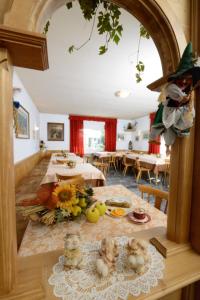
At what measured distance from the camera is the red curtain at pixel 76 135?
6207 millimetres

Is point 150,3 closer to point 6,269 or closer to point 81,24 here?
point 6,269

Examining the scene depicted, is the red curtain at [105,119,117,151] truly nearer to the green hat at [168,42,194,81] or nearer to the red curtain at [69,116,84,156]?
the red curtain at [69,116,84,156]

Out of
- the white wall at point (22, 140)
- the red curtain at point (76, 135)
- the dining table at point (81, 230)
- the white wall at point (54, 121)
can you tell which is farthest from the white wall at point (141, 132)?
the dining table at point (81, 230)

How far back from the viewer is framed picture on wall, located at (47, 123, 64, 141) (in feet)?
20.0

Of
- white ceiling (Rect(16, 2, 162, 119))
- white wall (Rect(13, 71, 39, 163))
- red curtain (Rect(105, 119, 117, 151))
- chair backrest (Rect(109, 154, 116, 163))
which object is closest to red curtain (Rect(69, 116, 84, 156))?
red curtain (Rect(105, 119, 117, 151))

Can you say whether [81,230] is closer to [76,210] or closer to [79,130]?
[76,210]

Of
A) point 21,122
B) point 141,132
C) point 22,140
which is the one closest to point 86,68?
point 21,122

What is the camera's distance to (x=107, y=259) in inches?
20.9

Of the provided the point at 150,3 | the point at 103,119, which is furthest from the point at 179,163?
the point at 103,119

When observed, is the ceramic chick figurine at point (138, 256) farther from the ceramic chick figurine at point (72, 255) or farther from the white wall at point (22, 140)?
the white wall at point (22, 140)

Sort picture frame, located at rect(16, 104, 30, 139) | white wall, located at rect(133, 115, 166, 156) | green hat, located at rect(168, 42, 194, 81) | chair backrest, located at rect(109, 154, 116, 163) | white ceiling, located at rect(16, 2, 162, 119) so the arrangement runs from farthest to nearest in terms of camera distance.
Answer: white wall, located at rect(133, 115, 166, 156) < chair backrest, located at rect(109, 154, 116, 163) < picture frame, located at rect(16, 104, 30, 139) < white ceiling, located at rect(16, 2, 162, 119) < green hat, located at rect(168, 42, 194, 81)

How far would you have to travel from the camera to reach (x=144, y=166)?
14.9ft

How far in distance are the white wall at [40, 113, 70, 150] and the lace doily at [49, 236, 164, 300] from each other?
5.90 m

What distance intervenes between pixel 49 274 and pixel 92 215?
0.39m
